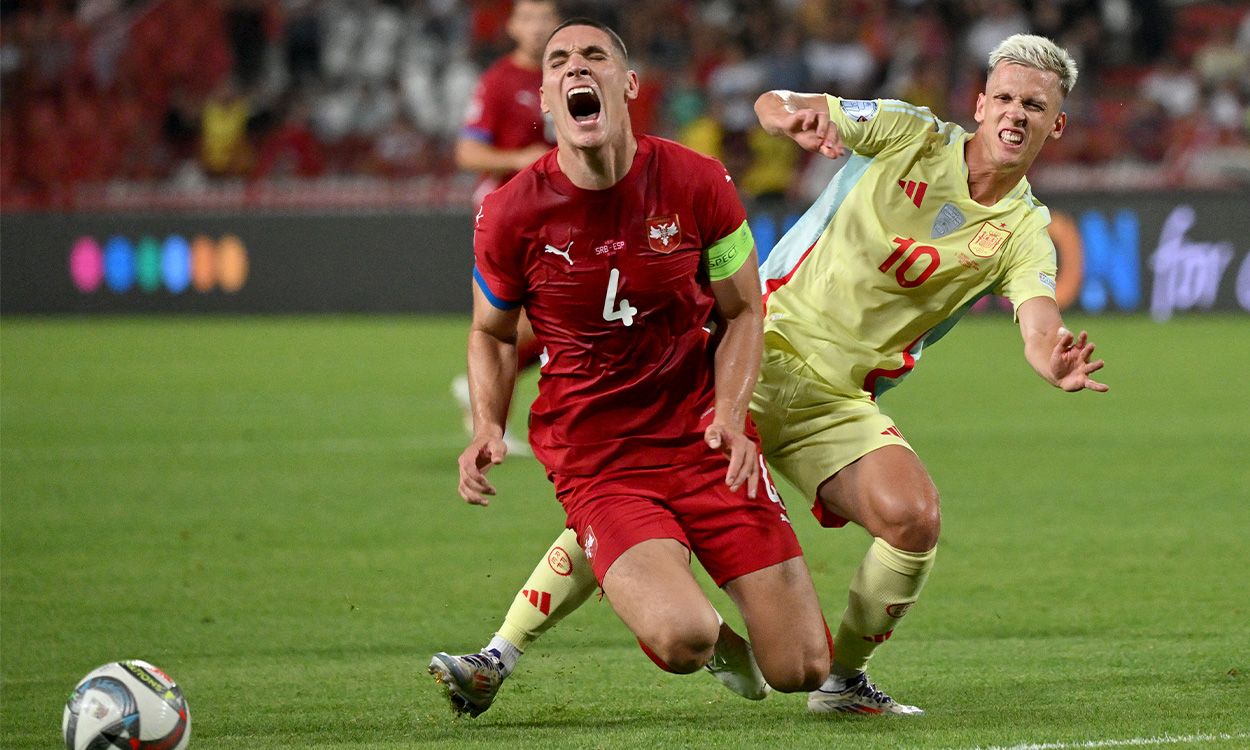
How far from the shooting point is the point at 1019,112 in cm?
499

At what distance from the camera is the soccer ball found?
405cm

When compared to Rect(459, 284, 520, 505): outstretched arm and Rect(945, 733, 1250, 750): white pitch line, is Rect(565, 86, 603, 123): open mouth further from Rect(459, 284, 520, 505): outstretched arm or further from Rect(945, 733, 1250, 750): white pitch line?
Rect(945, 733, 1250, 750): white pitch line

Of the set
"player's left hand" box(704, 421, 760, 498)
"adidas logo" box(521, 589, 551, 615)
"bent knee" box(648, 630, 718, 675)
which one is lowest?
"adidas logo" box(521, 589, 551, 615)

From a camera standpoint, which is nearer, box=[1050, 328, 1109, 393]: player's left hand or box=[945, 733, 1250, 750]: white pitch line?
box=[945, 733, 1250, 750]: white pitch line

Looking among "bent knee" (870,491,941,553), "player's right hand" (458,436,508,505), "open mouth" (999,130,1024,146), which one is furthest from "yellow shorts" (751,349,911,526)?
"player's right hand" (458,436,508,505)

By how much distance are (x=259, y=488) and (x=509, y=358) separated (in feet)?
15.1

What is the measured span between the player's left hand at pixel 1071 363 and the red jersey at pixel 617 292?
0.89 m

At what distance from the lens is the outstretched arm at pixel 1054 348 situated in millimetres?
4441

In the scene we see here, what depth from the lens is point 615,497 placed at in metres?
4.71


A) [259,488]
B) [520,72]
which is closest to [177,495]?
[259,488]

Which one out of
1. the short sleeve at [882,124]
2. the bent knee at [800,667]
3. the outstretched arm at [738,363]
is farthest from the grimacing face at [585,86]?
the bent knee at [800,667]

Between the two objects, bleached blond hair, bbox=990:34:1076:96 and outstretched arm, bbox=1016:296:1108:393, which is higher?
bleached blond hair, bbox=990:34:1076:96

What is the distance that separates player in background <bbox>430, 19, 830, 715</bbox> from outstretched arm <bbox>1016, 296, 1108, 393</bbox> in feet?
2.42

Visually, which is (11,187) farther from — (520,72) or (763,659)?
(763,659)
